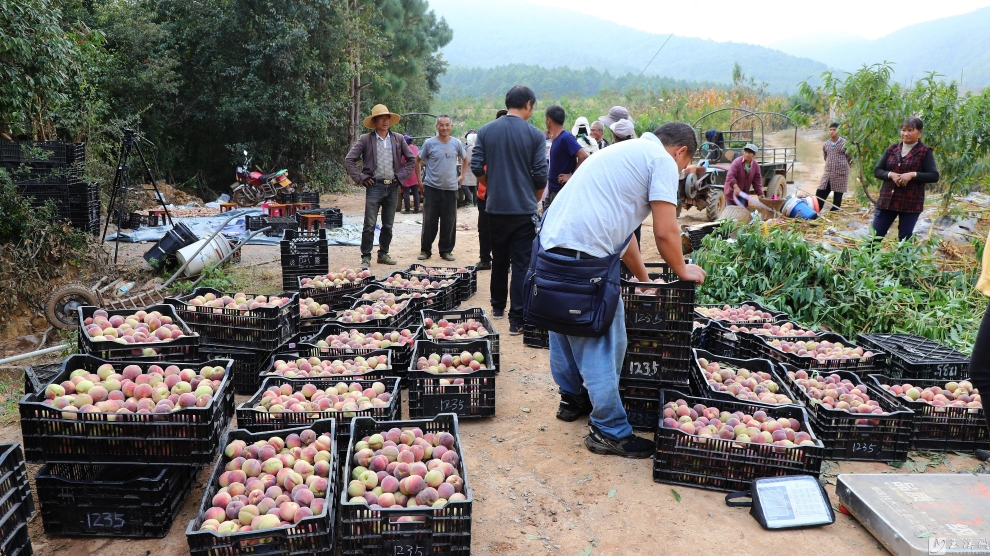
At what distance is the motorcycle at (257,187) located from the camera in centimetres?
1416

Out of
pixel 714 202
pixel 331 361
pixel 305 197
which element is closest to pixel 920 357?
pixel 331 361

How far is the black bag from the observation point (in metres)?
3.35

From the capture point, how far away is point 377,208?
8.13 m

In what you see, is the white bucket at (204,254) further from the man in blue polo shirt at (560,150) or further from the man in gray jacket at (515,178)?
the man in blue polo shirt at (560,150)

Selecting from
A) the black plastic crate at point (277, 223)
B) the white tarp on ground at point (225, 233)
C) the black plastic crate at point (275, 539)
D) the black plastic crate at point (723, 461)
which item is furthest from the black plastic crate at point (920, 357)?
the black plastic crate at point (277, 223)

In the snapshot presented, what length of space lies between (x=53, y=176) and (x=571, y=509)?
6.55 m

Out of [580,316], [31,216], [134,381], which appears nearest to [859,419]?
[580,316]

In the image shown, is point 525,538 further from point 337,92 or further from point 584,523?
point 337,92

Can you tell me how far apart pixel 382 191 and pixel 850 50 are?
20515 cm

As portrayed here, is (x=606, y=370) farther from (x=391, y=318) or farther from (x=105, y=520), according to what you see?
(x=105, y=520)

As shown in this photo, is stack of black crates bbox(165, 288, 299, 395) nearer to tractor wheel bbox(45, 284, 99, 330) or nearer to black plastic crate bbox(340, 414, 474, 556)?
black plastic crate bbox(340, 414, 474, 556)

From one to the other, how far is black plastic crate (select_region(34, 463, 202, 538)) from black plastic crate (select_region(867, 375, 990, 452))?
393 centimetres

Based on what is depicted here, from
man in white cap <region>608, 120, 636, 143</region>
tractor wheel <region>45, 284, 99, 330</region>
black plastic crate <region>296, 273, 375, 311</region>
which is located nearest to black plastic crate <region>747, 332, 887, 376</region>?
man in white cap <region>608, 120, 636, 143</region>

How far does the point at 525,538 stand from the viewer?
302 centimetres
